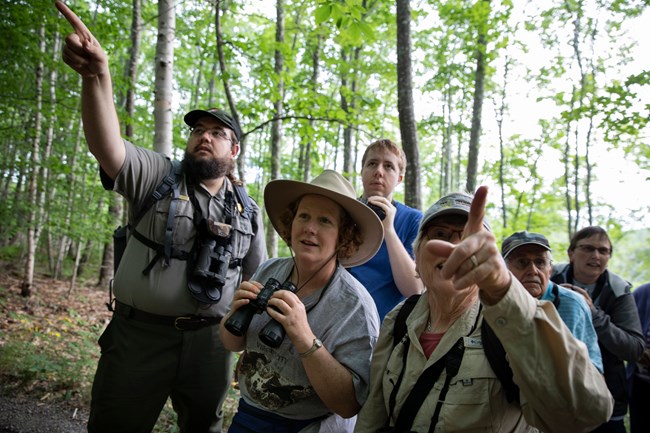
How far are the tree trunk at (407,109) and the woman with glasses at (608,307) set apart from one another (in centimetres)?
207

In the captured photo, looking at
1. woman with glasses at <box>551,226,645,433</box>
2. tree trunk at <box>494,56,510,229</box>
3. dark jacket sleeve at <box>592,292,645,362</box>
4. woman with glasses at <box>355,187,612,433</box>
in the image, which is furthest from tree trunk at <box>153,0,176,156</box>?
tree trunk at <box>494,56,510,229</box>

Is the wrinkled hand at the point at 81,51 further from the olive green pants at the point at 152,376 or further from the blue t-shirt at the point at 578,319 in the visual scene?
the blue t-shirt at the point at 578,319

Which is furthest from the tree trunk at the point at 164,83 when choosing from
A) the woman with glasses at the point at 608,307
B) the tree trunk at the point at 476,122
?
the tree trunk at the point at 476,122

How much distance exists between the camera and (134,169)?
2.70 metres

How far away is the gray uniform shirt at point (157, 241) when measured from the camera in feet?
8.88

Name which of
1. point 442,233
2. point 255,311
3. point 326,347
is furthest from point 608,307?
point 255,311

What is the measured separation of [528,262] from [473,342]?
49.4 inches

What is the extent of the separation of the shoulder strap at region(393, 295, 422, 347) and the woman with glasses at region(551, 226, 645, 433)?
68.2 inches

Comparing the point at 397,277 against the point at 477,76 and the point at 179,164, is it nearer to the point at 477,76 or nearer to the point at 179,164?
the point at 179,164

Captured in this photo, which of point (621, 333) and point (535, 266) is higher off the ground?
point (535, 266)

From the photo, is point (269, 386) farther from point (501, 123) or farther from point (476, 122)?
point (501, 123)

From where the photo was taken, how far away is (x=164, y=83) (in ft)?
15.1

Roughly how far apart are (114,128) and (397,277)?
2189 mm

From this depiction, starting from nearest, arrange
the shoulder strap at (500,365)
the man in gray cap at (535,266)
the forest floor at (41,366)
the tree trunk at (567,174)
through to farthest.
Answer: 1. the shoulder strap at (500,365)
2. the man in gray cap at (535,266)
3. the forest floor at (41,366)
4. the tree trunk at (567,174)
